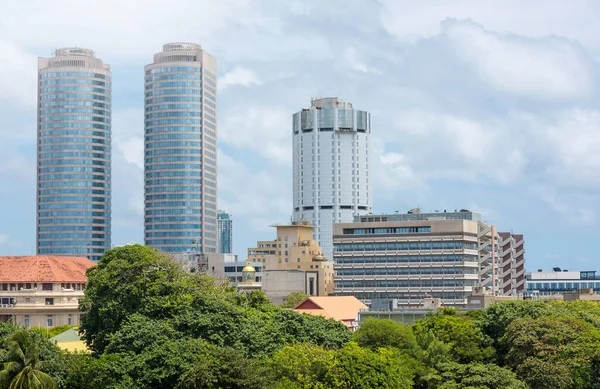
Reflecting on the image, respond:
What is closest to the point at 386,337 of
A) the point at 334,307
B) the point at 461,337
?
the point at 461,337

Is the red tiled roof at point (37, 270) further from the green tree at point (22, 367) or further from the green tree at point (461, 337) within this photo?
the green tree at point (22, 367)

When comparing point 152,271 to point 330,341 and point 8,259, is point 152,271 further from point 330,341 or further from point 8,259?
point 8,259

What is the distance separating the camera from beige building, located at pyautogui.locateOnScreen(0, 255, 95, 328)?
498 feet

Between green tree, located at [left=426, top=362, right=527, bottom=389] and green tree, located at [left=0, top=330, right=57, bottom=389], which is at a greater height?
green tree, located at [left=0, top=330, right=57, bottom=389]

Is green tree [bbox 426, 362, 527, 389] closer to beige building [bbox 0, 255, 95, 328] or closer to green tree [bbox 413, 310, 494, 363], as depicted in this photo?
green tree [bbox 413, 310, 494, 363]

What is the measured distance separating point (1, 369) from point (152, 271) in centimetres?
2152

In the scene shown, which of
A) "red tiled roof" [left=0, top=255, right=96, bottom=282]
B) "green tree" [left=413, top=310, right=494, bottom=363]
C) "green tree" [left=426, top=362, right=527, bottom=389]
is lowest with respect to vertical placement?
"green tree" [left=426, top=362, right=527, bottom=389]

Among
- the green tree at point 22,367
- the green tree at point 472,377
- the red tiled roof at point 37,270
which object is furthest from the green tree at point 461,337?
the red tiled roof at point 37,270

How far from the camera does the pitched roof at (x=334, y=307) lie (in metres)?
153

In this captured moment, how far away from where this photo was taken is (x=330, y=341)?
92188mm

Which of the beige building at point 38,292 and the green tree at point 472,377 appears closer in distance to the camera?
the green tree at point 472,377

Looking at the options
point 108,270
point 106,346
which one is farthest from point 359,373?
point 108,270

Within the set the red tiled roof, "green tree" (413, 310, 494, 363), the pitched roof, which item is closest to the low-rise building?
the pitched roof

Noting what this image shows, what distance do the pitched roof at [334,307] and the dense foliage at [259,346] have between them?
48.9m
